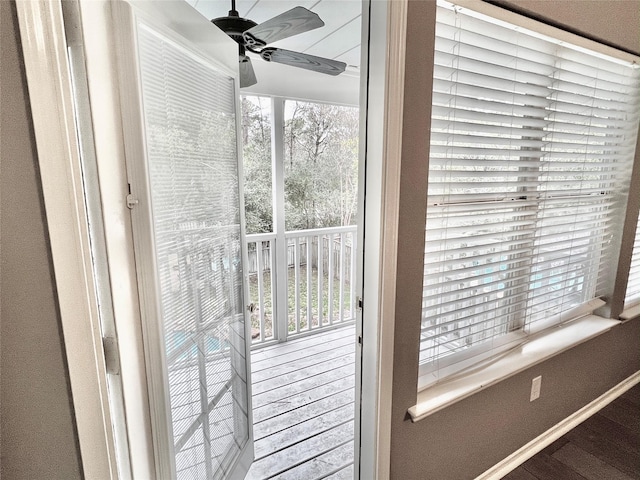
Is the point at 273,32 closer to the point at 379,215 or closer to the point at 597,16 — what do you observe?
the point at 379,215

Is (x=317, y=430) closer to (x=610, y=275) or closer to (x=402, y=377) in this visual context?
(x=402, y=377)

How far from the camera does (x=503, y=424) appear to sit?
1.69m

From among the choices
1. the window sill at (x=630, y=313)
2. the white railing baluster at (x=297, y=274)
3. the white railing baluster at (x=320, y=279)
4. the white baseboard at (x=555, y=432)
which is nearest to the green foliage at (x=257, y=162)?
the white railing baluster at (x=297, y=274)

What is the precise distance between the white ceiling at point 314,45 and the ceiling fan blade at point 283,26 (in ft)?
1.33

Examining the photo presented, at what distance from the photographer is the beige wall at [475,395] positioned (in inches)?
44.1

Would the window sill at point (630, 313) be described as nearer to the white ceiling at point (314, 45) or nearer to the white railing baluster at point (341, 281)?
the white railing baluster at point (341, 281)

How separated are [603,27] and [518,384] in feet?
5.57

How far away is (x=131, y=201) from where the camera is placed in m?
0.93

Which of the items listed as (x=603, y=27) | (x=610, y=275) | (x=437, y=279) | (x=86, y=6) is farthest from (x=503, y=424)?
(x=86, y=6)

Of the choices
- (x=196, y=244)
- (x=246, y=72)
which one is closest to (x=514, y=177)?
(x=196, y=244)

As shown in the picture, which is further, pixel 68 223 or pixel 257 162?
pixel 257 162

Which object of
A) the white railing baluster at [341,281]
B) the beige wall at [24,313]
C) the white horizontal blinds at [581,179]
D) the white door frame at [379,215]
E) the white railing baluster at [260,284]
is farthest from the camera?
the white railing baluster at [341,281]

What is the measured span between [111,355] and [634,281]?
303cm

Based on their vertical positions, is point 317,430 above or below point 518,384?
below
